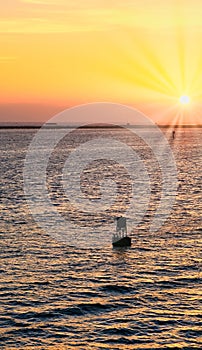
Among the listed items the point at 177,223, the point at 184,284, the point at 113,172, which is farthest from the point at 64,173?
the point at 184,284

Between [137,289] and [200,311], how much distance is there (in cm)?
567

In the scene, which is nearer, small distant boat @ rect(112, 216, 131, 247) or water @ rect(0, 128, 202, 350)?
water @ rect(0, 128, 202, 350)

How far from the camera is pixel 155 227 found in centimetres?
6078

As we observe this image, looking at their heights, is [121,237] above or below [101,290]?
above

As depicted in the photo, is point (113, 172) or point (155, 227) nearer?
point (155, 227)

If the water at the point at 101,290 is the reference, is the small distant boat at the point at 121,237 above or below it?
above

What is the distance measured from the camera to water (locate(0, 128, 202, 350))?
31734 mm

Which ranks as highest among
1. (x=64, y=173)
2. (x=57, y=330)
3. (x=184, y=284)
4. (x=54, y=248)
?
(x=64, y=173)

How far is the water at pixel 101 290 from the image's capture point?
31.7m

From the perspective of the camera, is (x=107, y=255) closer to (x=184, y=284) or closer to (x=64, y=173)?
(x=184, y=284)

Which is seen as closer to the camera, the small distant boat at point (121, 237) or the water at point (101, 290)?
the water at point (101, 290)

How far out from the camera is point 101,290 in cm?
3944

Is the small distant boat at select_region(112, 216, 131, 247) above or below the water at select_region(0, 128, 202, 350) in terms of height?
above

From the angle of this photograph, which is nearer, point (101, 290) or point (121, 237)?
point (101, 290)
